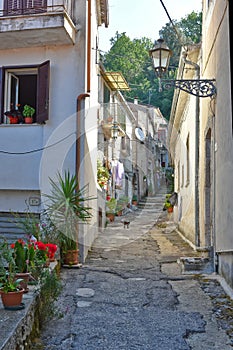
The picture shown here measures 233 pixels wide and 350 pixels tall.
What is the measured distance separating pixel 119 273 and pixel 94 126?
4.32 meters

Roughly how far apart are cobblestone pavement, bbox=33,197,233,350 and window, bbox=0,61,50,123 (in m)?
3.41

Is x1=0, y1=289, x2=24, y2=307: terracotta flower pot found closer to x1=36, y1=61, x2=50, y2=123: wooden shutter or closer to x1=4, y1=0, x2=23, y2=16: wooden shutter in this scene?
x1=36, y1=61, x2=50, y2=123: wooden shutter

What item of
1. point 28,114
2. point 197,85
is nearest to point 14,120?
point 28,114

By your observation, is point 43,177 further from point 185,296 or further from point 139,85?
point 139,85

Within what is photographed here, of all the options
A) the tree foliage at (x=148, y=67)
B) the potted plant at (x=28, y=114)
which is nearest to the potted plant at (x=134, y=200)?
the tree foliage at (x=148, y=67)

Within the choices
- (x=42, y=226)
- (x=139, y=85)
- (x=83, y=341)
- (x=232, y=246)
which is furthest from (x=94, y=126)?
(x=139, y=85)

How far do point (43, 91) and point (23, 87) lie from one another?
1.68 m

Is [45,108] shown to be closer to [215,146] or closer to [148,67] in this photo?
[215,146]

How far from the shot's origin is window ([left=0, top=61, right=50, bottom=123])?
8.46 m

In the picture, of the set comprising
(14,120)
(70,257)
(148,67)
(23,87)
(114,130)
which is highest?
(148,67)

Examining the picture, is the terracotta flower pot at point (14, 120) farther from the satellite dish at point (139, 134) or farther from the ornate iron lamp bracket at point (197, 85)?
the satellite dish at point (139, 134)

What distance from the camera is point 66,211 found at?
7559mm

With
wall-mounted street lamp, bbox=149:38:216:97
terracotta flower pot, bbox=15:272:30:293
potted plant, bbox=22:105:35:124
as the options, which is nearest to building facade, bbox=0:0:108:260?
potted plant, bbox=22:105:35:124

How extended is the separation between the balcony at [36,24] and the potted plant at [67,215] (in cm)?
286
